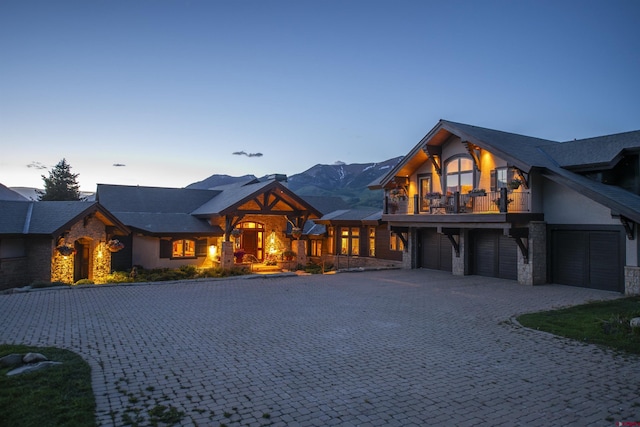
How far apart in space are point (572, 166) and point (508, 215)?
11.3ft

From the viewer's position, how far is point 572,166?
55.1 ft

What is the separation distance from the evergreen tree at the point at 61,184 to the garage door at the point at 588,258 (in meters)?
38.1

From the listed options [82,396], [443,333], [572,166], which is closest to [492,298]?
[443,333]

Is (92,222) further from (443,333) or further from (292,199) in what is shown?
(443,333)

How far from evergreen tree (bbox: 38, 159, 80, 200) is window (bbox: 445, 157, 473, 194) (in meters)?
33.4

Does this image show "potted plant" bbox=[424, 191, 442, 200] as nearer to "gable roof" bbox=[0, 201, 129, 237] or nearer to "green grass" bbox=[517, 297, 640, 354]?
"green grass" bbox=[517, 297, 640, 354]

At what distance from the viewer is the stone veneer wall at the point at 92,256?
1836cm

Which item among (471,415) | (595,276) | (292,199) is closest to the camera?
(471,415)

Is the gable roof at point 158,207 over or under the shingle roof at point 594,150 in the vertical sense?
under

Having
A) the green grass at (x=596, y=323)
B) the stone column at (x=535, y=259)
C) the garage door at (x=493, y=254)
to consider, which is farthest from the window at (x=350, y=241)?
the green grass at (x=596, y=323)

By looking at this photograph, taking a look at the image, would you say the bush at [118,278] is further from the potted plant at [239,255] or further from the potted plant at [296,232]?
the potted plant at [296,232]

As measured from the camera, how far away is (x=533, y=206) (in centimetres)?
1675

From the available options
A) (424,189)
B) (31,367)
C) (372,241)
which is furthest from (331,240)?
(31,367)

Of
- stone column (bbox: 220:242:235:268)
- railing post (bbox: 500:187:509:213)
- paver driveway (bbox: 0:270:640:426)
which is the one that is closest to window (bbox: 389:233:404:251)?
railing post (bbox: 500:187:509:213)
